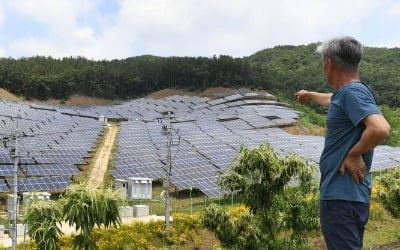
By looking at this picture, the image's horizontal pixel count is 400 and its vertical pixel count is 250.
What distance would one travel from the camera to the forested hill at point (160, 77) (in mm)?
81312

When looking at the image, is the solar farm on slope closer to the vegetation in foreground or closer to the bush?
the bush

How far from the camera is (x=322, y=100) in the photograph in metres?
4.07

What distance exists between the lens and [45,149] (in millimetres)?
30094

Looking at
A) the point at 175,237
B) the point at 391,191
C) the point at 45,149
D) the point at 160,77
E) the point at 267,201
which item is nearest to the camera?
the point at 267,201

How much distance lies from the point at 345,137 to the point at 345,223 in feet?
1.94

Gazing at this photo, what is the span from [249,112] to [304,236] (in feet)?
172

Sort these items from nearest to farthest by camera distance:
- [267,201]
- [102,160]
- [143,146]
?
[267,201]
[102,160]
[143,146]

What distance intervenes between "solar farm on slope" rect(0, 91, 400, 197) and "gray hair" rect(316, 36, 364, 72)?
558 inches

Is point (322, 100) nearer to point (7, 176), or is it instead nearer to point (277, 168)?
point (277, 168)

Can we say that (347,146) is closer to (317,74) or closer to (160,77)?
(317,74)

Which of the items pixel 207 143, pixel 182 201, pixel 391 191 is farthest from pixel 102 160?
pixel 391 191

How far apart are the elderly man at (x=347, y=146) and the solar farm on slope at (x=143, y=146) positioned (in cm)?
1417

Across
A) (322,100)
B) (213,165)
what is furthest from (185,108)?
(322,100)

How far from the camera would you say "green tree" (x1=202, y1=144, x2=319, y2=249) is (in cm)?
1009
